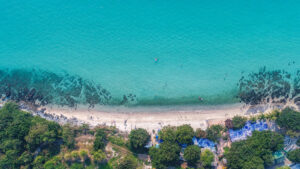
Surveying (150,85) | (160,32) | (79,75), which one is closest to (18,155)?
(79,75)

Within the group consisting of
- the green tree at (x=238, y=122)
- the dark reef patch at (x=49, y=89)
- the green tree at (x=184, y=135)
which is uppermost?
the dark reef patch at (x=49, y=89)

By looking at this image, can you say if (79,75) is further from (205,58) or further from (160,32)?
(205,58)

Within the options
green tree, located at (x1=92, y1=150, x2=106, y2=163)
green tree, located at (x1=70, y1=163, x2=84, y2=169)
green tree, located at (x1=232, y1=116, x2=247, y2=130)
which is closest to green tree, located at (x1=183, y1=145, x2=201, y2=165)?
green tree, located at (x1=232, y1=116, x2=247, y2=130)

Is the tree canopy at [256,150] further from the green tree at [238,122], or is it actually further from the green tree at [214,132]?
the green tree at [214,132]

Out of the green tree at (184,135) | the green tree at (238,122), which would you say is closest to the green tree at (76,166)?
the green tree at (184,135)

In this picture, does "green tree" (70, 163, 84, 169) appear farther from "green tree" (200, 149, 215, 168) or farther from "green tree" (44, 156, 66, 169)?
"green tree" (200, 149, 215, 168)

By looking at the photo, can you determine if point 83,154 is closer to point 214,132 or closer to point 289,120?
point 214,132

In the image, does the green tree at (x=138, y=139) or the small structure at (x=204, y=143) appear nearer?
the green tree at (x=138, y=139)

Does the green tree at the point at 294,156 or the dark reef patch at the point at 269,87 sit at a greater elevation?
the dark reef patch at the point at 269,87

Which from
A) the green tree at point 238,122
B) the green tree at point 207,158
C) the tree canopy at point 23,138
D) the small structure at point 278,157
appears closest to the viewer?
the tree canopy at point 23,138
